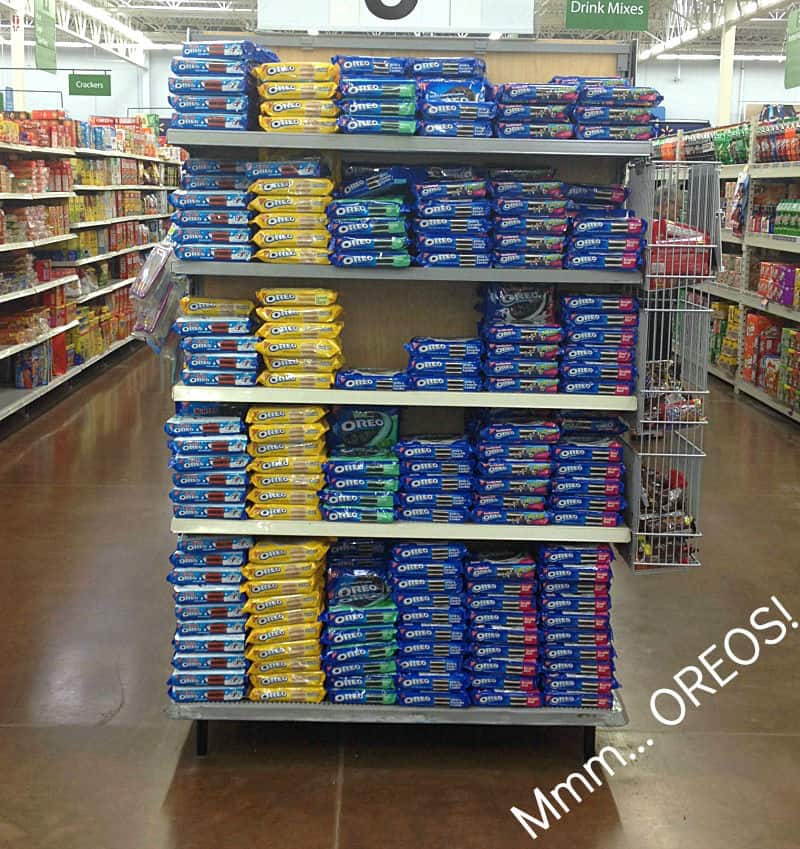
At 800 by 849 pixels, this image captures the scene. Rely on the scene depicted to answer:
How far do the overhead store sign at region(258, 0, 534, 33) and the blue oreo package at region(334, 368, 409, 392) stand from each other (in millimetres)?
1166

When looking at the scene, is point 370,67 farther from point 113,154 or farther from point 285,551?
point 113,154

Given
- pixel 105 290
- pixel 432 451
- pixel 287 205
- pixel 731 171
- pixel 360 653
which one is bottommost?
pixel 360 653

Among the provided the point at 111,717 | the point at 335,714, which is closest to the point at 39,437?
the point at 111,717

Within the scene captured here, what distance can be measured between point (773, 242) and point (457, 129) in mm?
7078

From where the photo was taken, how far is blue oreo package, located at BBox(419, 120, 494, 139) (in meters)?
3.38

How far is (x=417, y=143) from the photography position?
132 inches

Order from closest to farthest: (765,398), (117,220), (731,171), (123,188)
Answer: (765,398), (731,171), (117,220), (123,188)

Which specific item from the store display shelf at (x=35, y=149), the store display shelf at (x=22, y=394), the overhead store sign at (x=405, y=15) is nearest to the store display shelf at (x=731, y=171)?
the store display shelf at (x=35, y=149)

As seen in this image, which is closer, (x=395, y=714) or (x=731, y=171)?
(x=395, y=714)

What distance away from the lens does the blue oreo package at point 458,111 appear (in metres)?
3.37

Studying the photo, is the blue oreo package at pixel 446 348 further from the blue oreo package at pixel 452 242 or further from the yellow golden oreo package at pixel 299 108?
the yellow golden oreo package at pixel 299 108

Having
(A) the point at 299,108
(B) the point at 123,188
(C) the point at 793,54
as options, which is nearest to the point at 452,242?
(A) the point at 299,108

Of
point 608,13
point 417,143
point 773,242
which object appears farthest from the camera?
point 608,13

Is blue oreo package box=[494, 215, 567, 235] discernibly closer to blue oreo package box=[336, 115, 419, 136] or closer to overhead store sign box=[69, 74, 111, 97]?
blue oreo package box=[336, 115, 419, 136]
